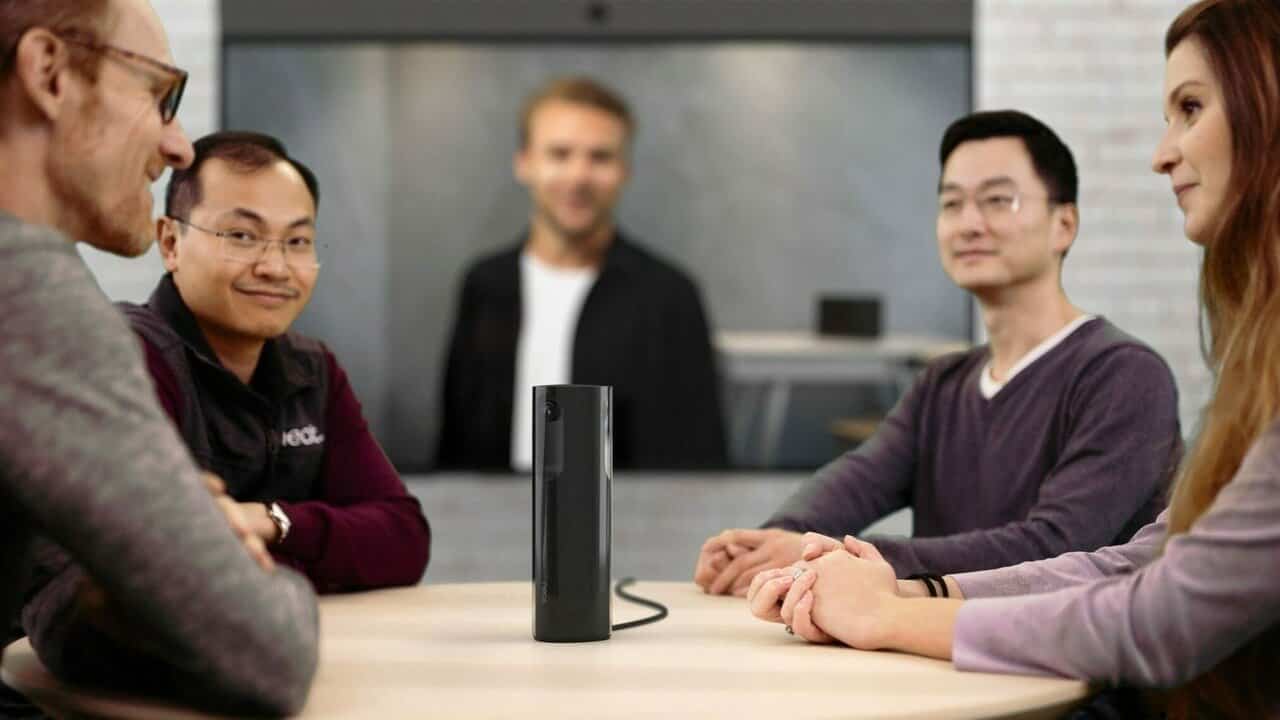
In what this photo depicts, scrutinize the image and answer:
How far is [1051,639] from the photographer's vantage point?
1331 millimetres

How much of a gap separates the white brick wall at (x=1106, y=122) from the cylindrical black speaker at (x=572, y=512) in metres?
3.23

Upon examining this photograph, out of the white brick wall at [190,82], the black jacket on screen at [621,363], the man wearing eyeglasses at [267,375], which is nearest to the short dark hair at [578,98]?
the black jacket on screen at [621,363]

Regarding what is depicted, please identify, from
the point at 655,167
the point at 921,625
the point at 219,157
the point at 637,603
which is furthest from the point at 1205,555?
the point at 655,167

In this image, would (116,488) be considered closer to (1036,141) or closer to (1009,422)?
(1009,422)

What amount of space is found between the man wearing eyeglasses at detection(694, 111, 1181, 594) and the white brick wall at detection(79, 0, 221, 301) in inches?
106

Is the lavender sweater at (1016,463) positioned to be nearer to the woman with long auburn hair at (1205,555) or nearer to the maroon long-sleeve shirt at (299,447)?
the woman with long auburn hair at (1205,555)

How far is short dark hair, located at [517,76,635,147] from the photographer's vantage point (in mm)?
4465

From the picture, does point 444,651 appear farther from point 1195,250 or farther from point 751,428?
point 1195,250

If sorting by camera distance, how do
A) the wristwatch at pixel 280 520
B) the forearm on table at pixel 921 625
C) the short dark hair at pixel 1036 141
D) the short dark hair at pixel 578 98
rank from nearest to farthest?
the forearm on table at pixel 921 625, the wristwatch at pixel 280 520, the short dark hair at pixel 1036 141, the short dark hair at pixel 578 98

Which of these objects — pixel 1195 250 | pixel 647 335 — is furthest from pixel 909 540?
pixel 1195 250

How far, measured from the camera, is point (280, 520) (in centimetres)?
189

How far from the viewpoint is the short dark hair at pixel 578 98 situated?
14.6 feet

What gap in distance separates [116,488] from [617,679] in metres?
→ 0.49

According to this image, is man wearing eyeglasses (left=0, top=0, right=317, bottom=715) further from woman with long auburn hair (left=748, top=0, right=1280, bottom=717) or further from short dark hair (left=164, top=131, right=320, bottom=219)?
short dark hair (left=164, top=131, right=320, bottom=219)
